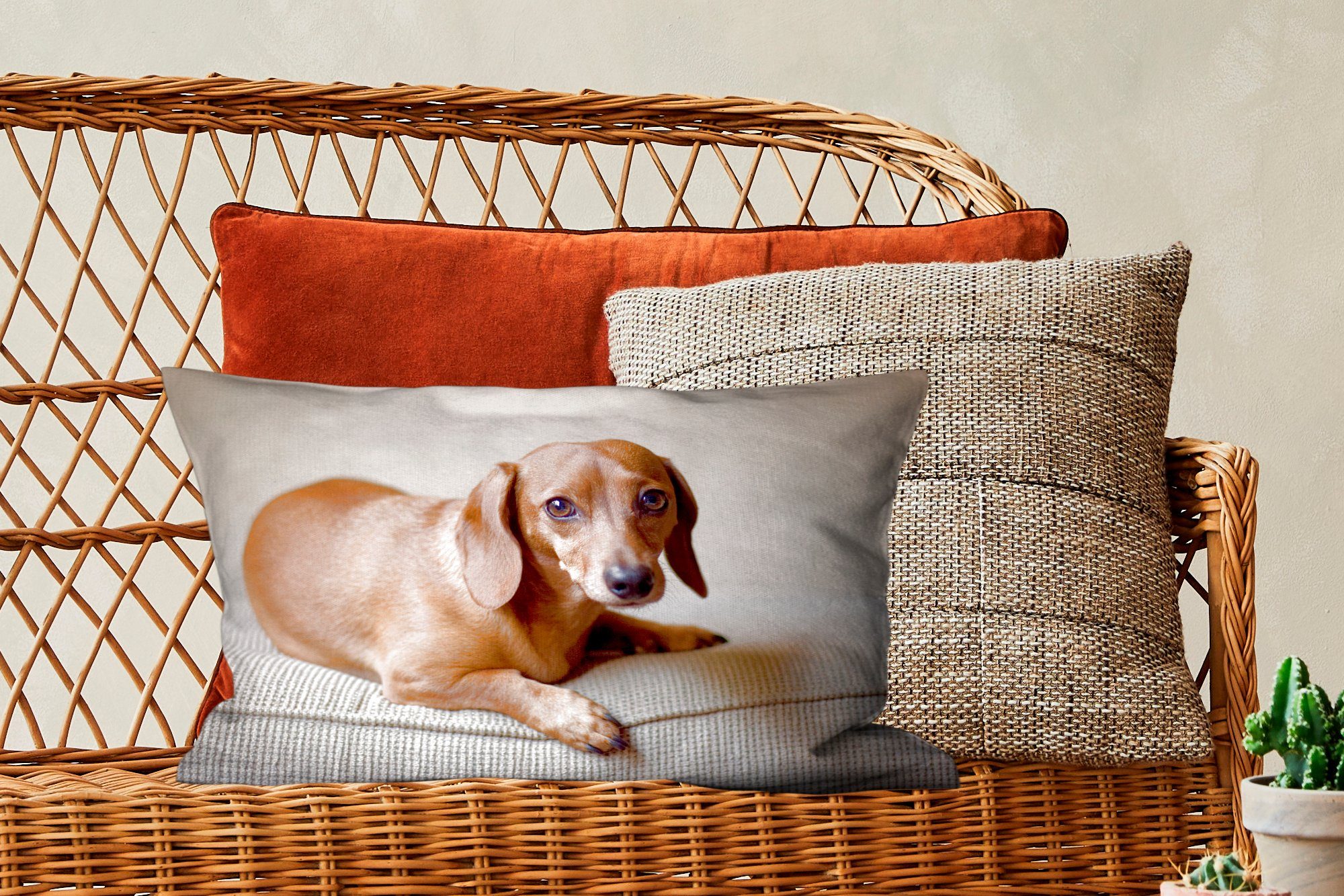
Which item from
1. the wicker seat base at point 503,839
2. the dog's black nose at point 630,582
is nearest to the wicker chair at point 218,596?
the wicker seat base at point 503,839

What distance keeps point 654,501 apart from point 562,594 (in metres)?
0.09

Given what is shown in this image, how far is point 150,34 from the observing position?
1.82m

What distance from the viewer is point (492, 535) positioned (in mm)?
852

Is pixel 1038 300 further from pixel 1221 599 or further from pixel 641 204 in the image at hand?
pixel 641 204

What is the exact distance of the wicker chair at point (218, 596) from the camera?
2.73 ft

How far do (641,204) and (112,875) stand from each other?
4.19 ft

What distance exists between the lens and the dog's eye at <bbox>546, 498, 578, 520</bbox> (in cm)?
85

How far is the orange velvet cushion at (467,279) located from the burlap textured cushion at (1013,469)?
0.44 feet

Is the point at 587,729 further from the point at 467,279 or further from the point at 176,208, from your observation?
the point at 176,208

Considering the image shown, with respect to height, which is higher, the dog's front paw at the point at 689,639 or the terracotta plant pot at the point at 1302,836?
the dog's front paw at the point at 689,639

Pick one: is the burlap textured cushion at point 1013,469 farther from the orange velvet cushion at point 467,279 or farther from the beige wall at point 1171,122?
the beige wall at point 1171,122

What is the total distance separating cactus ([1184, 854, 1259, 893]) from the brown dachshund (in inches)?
13.1

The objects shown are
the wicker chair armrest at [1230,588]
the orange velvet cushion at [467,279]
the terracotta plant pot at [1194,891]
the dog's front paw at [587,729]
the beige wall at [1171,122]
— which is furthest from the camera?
the beige wall at [1171,122]

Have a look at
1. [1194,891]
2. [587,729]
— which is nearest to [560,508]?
[587,729]
